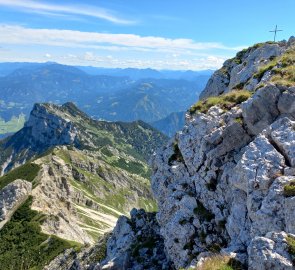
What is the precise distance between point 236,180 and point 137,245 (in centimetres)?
2058

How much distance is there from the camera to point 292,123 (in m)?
32.8

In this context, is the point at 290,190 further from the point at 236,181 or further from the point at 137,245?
the point at 137,245

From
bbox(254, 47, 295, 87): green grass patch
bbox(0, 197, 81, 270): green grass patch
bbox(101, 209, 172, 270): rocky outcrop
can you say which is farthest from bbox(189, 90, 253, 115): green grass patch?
bbox(0, 197, 81, 270): green grass patch

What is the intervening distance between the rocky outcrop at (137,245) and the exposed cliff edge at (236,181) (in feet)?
12.6

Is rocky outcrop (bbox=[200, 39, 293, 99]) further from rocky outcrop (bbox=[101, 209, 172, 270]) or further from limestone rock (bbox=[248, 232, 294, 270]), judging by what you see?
limestone rock (bbox=[248, 232, 294, 270])

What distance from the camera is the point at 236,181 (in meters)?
32.5

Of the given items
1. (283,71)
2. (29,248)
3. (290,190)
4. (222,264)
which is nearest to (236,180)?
(290,190)

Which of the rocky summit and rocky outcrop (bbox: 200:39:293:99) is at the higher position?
rocky outcrop (bbox: 200:39:293:99)

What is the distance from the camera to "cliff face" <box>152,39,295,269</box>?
2733 cm

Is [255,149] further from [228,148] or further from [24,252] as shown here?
[24,252]

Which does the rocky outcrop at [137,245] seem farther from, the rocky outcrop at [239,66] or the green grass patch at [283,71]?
the rocky outcrop at [239,66]

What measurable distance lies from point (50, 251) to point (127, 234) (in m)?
130

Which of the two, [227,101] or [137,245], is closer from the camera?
[227,101]

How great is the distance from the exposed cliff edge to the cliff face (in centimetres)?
5
